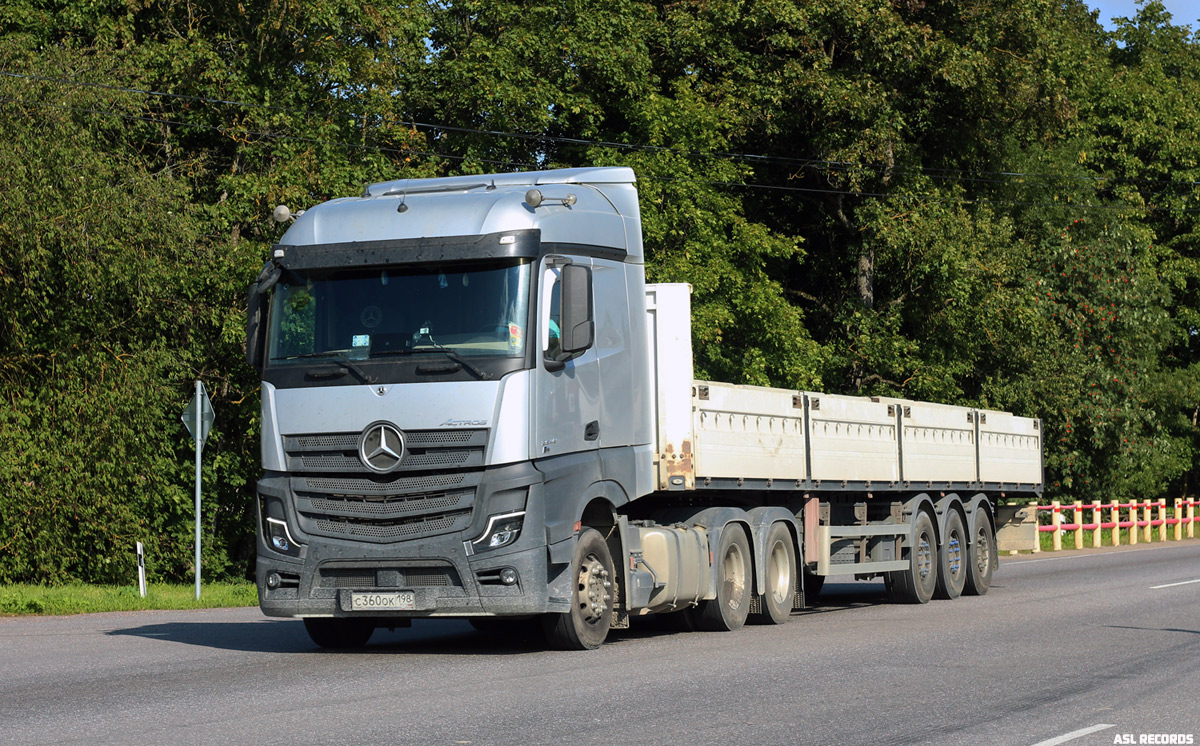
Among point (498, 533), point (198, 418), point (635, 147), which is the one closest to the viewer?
point (498, 533)

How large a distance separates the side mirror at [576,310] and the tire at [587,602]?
→ 1.61 meters

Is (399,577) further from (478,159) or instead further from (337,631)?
(478,159)

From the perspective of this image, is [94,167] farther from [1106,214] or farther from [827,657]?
[1106,214]

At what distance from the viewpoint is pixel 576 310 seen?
12.4 metres

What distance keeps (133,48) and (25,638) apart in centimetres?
1568

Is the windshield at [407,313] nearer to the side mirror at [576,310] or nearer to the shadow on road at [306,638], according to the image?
the side mirror at [576,310]

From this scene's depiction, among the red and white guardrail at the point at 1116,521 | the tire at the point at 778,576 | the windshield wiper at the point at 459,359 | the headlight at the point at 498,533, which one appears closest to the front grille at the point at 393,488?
the headlight at the point at 498,533

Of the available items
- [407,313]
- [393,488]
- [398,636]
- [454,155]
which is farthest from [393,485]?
[454,155]

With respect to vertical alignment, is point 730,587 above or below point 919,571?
above

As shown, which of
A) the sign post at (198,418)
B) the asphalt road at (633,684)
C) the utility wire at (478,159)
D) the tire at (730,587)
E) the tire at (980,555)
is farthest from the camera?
the utility wire at (478,159)

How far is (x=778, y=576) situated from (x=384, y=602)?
5.61m

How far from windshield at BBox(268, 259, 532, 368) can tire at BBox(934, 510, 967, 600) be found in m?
10.3

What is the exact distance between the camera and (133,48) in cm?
2805

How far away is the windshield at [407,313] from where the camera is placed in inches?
479
